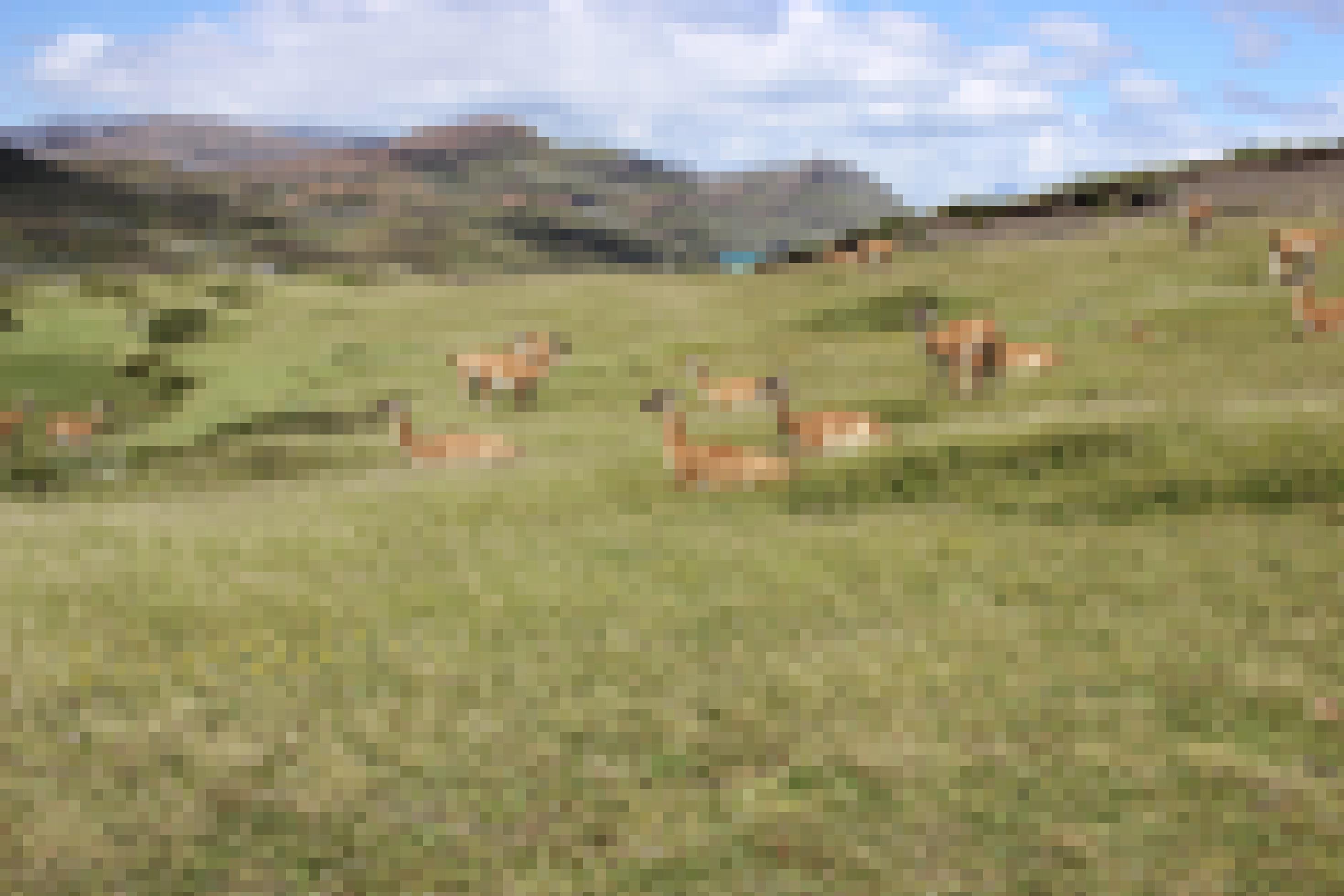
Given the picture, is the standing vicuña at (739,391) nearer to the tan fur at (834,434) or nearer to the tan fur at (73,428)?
the tan fur at (834,434)

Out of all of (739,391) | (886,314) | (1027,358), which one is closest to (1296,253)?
(886,314)

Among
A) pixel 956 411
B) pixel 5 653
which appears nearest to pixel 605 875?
pixel 5 653

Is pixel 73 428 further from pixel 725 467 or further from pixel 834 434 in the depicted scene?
pixel 834 434

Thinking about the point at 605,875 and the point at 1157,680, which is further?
the point at 1157,680

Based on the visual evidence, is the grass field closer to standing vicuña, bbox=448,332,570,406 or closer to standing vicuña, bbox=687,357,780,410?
standing vicuña, bbox=687,357,780,410

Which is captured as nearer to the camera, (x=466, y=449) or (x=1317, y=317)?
(x=466, y=449)

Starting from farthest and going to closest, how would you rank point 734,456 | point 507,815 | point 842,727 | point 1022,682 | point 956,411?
1. point 956,411
2. point 734,456
3. point 1022,682
4. point 842,727
5. point 507,815

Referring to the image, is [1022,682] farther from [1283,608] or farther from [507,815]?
[507,815]

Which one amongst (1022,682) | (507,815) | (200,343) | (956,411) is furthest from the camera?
(200,343)

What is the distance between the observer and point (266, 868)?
321 inches

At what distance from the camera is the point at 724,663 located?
1107 cm

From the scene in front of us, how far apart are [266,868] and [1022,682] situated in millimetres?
6209

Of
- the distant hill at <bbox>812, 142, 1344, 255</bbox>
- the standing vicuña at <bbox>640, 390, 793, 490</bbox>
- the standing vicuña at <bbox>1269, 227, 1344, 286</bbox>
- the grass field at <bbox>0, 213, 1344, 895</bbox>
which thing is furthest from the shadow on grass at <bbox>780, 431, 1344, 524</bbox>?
the distant hill at <bbox>812, 142, 1344, 255</bbox>

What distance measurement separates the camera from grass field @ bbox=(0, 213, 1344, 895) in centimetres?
820
